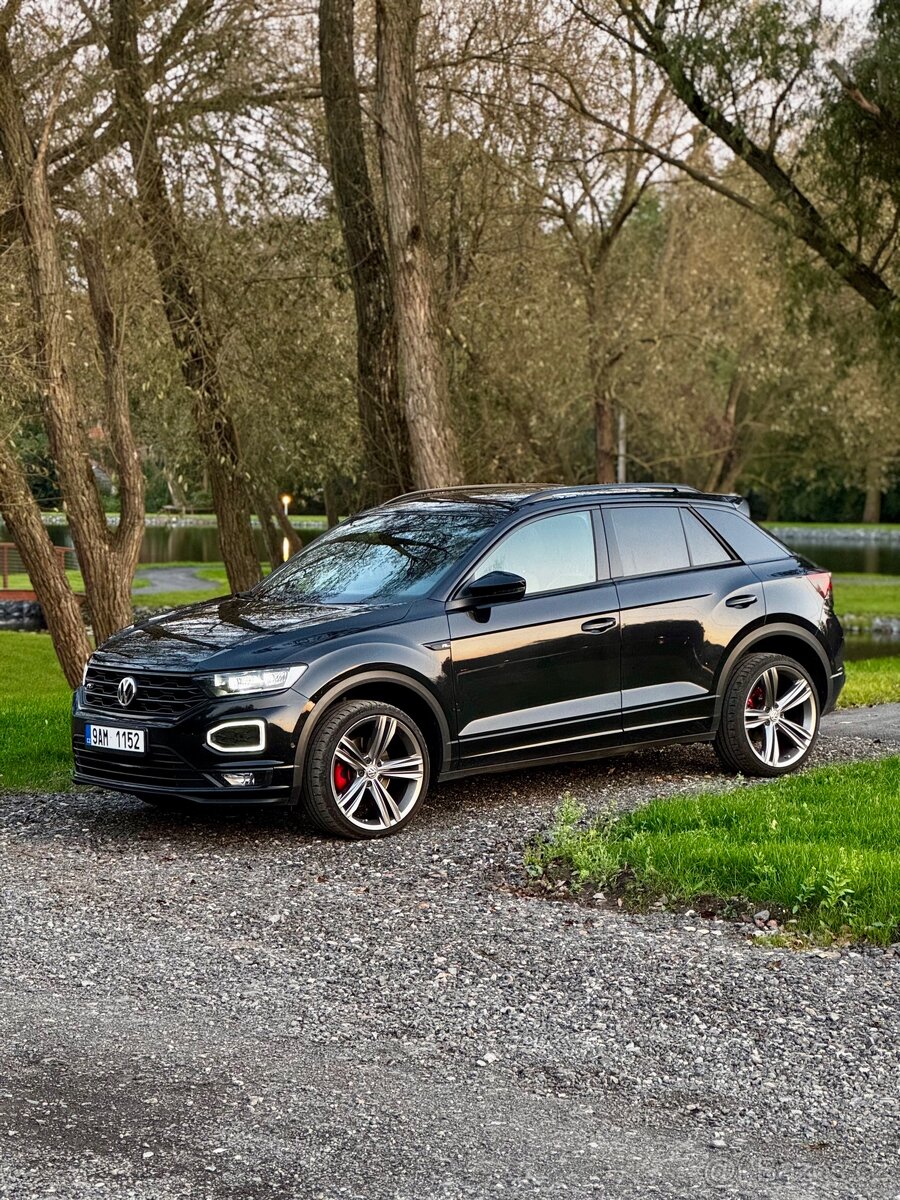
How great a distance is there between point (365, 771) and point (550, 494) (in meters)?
2.20

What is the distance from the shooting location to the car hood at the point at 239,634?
26.4 ft

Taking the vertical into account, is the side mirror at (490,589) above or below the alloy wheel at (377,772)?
above

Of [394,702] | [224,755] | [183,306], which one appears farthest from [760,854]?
[183,306]

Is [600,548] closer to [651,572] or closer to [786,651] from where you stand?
[651,572]

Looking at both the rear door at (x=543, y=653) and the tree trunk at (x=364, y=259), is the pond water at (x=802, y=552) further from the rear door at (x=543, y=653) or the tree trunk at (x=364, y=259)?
the rear door at (x=543, y=653)

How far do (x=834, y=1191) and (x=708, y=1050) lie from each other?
43.4 inches

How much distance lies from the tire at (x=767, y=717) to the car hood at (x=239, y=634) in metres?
2.44

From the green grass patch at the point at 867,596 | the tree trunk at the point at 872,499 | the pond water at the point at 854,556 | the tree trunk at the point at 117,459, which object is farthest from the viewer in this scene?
the tree trunk at the point at 872,499

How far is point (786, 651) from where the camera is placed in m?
10.1

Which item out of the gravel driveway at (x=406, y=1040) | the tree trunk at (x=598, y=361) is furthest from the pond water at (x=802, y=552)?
the gravel driveway at (x=406, y=1040)

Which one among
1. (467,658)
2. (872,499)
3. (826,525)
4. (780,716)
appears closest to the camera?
(467,658)

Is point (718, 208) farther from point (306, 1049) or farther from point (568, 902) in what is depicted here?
point (306, 1049)

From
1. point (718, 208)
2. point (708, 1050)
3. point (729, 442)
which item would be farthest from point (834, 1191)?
point (729, 442)

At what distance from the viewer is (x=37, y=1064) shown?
498cm
